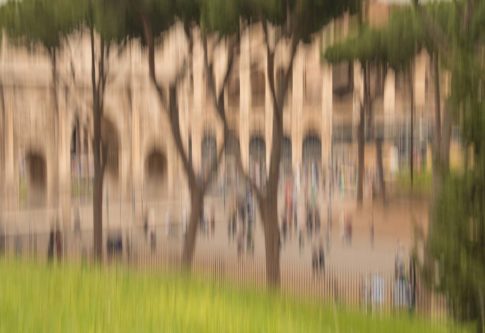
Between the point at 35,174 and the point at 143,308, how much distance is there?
2962 centimetres

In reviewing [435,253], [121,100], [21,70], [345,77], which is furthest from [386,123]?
[435,253]

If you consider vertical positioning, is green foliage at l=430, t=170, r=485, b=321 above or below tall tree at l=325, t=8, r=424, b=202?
below

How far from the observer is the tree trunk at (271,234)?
9.60 metres

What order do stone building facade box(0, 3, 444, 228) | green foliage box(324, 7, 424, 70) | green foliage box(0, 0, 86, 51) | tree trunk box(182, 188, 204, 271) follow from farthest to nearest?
1. stone building facade box(0, 3, 444, 228)
2. green foliage box(324, 7, 424, 70)
3. green foliage box(0, 0, 86, 51)
4. tree trunk box(182, 188, 204, 271)

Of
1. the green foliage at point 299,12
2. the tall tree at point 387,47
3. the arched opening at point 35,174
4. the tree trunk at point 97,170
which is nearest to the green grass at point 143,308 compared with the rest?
the green foliage at point 299,12

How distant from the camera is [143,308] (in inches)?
142

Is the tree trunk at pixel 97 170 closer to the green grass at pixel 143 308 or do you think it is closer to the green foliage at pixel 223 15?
the green foliage at pixel 223 15

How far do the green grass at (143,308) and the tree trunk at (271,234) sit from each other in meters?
4.53

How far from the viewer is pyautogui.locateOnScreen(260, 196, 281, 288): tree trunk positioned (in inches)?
378

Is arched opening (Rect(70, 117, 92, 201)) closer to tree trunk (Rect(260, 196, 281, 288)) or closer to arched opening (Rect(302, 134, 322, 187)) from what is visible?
arched opening (Rect(302, 134, 322, 187))

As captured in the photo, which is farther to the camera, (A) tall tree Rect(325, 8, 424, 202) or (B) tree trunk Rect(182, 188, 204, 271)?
(A) tall tree Rect(325, 8, 424, 202)

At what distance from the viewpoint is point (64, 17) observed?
40.2 ft

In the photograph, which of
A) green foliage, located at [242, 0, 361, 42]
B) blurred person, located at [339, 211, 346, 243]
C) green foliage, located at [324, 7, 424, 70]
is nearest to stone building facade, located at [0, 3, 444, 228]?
green foliage, located at [324, 7, 424, 70]

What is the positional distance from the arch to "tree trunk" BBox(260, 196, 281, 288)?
71.5 feet
